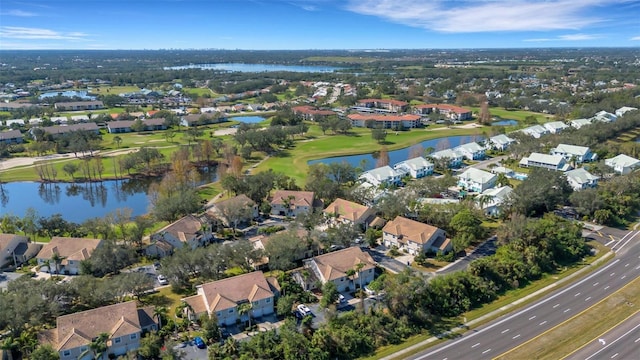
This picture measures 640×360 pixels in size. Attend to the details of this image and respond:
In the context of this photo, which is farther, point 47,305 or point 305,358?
point 47,305

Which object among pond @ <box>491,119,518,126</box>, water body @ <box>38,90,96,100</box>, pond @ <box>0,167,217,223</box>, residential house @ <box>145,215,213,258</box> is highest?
water body @ <box>38,90,96,100</box>

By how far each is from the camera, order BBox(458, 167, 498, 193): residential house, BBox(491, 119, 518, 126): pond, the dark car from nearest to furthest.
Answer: the dark car < BBox(458, 167, 498, 193): residential house < BBox(491, 119, 518, 126): pond

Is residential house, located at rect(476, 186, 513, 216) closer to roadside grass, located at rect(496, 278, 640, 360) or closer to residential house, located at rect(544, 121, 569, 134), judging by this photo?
roadside grass, located at rect(496, 278, 640, 360)

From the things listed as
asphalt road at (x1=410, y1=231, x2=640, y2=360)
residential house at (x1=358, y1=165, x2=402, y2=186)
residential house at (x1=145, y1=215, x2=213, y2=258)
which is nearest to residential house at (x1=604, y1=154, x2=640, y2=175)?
asphalt road at (x1=410, y1=231, x2=640, y2=360)

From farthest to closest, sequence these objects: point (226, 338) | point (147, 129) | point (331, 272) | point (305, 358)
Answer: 1. point (147, 129)
2. point (331, 272)
3. point (226, 338)
4. point (305, 358)

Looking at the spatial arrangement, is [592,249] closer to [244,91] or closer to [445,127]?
[445,127]

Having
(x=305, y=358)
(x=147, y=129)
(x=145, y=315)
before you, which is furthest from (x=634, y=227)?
(x=147, y=129)
